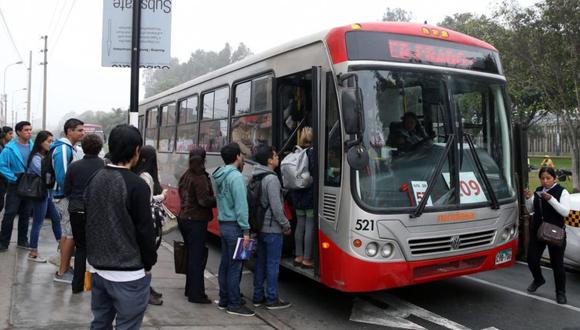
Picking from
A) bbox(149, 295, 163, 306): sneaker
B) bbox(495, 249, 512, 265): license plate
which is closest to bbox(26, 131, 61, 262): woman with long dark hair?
bbox(149, 295, 163, 306): sneaker

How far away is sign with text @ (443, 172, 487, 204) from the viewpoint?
565cm

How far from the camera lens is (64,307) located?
534 cm

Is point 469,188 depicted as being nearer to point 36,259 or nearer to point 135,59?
point 135,59

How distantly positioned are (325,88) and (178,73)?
150 m

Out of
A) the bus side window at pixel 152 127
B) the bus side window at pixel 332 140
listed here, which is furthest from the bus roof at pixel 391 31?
the bus side window at pixel 152 127

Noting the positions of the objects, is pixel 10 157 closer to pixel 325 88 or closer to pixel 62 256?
pixel 62 256

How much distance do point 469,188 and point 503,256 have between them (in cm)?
96

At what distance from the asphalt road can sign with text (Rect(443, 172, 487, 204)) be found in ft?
4.06

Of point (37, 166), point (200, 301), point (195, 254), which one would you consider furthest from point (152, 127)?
point (200, 301)

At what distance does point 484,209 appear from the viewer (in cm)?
579

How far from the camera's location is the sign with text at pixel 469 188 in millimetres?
5652

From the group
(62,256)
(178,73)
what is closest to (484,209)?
(62,256)

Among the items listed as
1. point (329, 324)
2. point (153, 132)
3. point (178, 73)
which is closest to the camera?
point (329, 324)

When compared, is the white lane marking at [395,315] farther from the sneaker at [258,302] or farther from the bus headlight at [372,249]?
the sneaker at [258,302]
